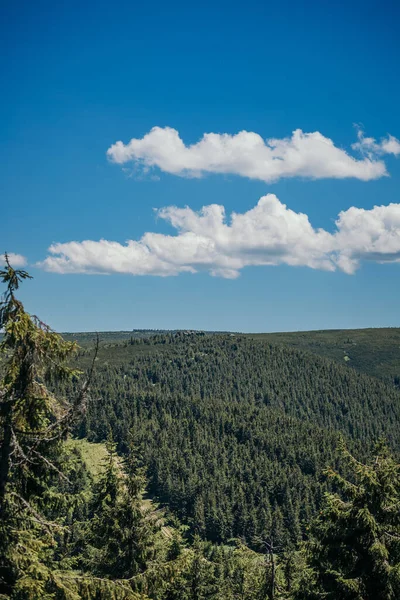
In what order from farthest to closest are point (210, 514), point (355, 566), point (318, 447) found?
1. point (318, 447)
2. point (210, 514)
3. point (355, 566)

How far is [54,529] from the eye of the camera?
11.0 metres

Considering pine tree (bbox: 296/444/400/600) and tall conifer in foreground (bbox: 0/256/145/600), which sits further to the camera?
pine tree (bbox: 296/444/400/600)

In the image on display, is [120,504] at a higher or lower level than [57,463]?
lower

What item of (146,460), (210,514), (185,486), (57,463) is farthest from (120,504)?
(146,460)

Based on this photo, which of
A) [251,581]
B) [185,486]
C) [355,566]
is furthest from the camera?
[185,486]

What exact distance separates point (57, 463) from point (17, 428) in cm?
206

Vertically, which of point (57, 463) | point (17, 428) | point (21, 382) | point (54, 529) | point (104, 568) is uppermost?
point (21, 382)

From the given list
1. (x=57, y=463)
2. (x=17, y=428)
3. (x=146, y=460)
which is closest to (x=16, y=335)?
(x=17, y=428)

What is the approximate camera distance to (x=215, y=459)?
181250mm

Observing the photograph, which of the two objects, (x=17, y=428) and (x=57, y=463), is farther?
(x=57, y=463)

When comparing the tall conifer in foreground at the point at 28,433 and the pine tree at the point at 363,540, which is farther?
the pine tree at the point at 363,540

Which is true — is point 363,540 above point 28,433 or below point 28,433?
below

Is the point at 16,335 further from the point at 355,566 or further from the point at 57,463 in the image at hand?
the point at 355,566

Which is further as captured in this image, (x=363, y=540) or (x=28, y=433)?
(x=363, y=540)
